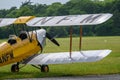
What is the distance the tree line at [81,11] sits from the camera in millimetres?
109831

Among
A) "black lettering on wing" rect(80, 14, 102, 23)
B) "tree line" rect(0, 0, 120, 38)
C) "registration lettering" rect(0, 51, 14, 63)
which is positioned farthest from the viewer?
"tree line" rect(0, 0, 120, 38)

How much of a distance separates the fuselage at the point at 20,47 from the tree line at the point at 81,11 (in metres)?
68.2

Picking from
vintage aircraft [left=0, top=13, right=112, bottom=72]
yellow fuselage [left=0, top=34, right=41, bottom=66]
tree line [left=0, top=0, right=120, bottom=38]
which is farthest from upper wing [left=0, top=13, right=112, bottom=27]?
tree line [left=0, top=0, right=120, bottom=38]

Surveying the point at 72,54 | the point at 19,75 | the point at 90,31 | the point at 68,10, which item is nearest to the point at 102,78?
the point at 72,54

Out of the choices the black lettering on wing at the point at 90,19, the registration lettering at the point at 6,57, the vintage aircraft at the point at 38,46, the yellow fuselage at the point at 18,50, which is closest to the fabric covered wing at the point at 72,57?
the vintage aircraft at the point at 38,46

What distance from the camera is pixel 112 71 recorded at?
65.1 ft

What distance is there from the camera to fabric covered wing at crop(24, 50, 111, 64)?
17656 mm

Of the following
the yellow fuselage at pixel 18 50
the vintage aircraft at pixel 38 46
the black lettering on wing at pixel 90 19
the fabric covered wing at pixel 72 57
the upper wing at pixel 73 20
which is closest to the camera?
the upper wing at pixel 73 20

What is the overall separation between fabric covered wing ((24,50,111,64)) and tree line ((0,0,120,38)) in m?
69.2

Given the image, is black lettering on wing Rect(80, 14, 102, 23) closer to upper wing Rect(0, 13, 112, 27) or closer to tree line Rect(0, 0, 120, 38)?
upper wing Rect(0, 13, 112, 27)

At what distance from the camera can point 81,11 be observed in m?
136

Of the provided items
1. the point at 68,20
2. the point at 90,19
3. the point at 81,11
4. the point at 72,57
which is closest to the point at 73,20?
the point at 68,20

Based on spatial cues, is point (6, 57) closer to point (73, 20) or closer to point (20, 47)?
point (20, 47)

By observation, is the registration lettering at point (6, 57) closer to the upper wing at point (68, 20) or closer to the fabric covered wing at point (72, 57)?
the fabric covered wing at point (72, 57)
